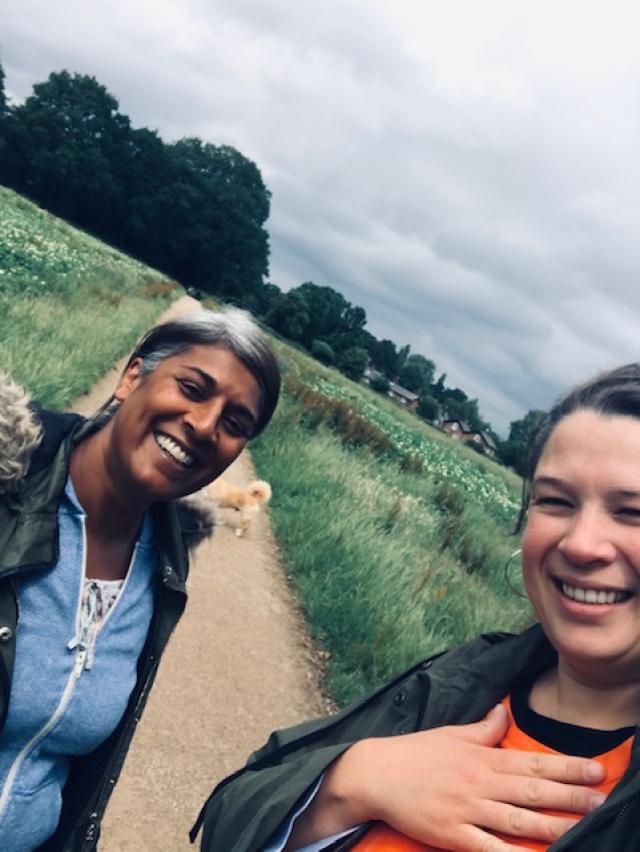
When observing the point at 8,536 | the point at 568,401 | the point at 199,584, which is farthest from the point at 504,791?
the point at 199,584

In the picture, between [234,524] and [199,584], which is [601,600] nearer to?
[199,584]

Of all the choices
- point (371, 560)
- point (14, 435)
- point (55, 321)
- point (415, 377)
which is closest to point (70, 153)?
point (55, 321)

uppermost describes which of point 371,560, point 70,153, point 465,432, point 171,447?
point 70,153

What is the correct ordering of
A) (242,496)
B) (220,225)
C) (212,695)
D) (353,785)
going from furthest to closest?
(220,225) < (242,496) < (212,695) < (353,785)

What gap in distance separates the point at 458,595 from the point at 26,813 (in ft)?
16.9

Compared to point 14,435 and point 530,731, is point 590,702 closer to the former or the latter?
point 530,731

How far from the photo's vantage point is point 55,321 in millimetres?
8859

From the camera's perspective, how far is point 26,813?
72.7 inches

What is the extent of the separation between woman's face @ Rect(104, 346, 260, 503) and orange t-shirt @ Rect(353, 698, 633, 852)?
1.17 m

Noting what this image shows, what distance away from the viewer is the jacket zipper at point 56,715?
5.85ft

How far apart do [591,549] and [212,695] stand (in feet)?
11.4

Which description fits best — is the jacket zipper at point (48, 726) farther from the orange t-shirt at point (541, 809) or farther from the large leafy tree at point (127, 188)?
the large leafy tree at point (127, 188)

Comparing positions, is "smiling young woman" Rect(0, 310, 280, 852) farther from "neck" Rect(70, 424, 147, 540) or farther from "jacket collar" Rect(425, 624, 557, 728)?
"jacket collar" Rect(425, 624, 557, 728)

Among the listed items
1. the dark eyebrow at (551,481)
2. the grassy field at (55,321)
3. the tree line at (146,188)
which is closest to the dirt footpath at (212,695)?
the dark eyebrow at (551,481)
